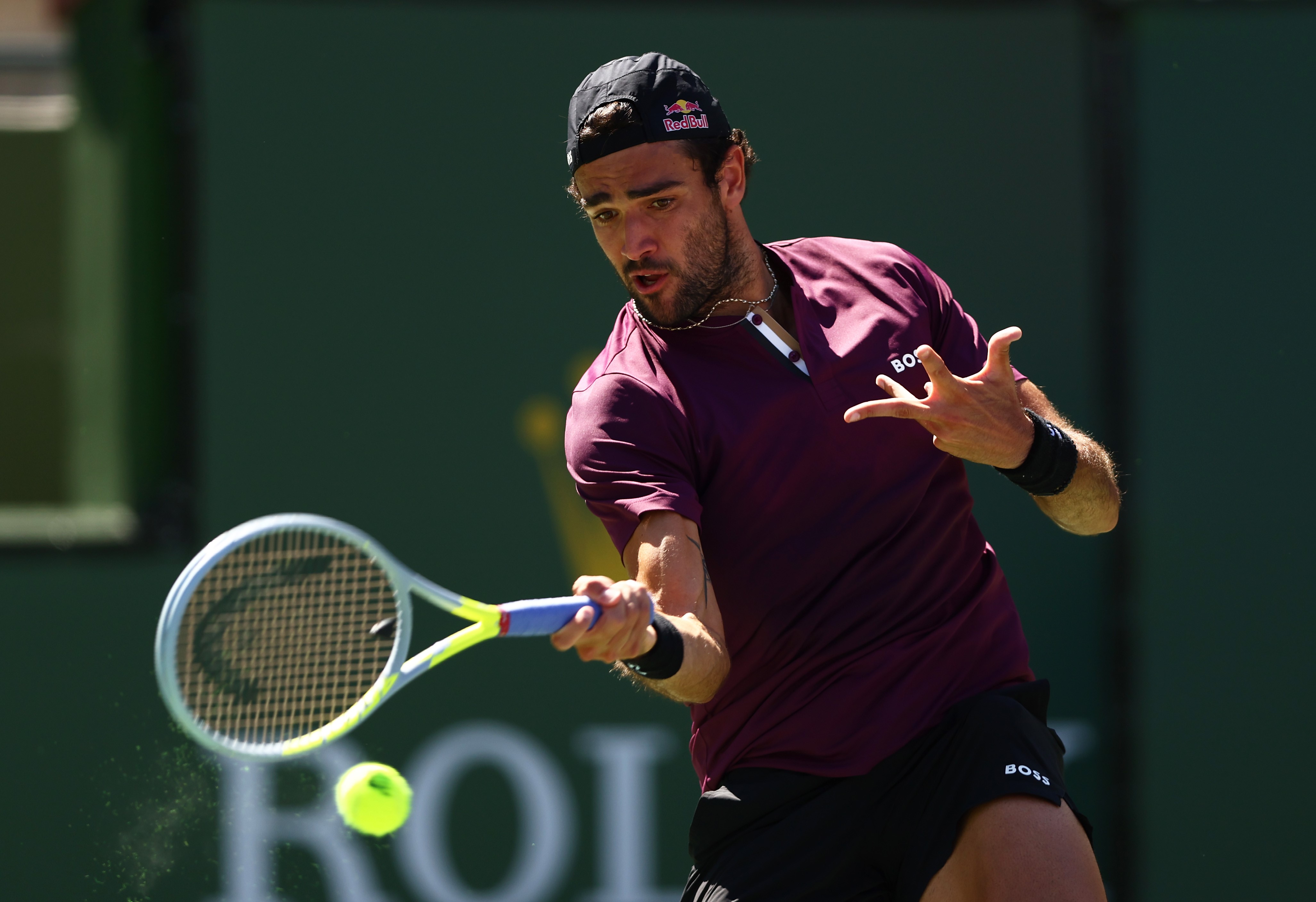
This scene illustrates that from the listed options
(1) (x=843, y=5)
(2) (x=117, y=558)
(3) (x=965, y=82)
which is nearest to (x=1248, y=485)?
(3) (x=965, y=82)

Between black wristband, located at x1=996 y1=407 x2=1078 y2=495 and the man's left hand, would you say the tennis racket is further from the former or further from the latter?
black wristband, located at x1=996 y1=407 x2=1078 y2=495

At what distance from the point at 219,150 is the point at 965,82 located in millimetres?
2345

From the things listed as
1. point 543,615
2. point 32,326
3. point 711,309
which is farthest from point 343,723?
point 32,326

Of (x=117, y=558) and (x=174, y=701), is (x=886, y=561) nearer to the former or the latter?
(x=174, y=701)

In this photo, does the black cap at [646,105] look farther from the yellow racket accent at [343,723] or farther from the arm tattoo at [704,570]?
the yellow racket accent at [343,723]

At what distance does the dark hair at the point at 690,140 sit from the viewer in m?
2.64

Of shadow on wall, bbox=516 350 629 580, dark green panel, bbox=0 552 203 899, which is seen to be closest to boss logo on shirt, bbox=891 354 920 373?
shadow on wall, bbox=516 350 629 580

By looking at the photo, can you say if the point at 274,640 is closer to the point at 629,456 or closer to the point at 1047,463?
the point at 629,456

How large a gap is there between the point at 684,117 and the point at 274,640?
121 centimetres

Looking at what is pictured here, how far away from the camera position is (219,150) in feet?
15.0

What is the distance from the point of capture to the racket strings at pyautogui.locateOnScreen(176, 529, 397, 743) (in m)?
2.55

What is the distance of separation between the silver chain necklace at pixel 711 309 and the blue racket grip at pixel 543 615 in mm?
649

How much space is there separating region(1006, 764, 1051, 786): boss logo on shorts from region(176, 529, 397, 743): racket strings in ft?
3.59

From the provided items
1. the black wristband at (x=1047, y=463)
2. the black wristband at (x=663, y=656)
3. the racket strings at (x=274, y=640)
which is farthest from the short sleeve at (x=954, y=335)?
the racket strings at (x=274, y=640)
